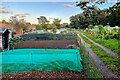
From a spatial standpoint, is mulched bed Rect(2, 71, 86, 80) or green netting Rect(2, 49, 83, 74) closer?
mulched bed Rect(2, 71, 86, 80)

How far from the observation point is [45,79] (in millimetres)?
4754

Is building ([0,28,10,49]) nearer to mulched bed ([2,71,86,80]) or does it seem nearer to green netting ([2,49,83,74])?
green netting ([2,49,83,74])

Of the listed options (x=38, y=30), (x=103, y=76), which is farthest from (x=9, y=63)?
(x=38, y=30)

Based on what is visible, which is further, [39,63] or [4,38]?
[4,38]

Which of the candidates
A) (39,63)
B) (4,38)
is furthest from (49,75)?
(4,38)

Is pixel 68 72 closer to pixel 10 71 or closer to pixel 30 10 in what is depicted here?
pixel 10 71

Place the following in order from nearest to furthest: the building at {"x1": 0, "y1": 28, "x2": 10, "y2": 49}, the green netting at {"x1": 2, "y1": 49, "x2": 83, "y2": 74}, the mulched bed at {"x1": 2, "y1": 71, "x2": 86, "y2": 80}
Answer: the mulched bed at {"x1": 2, "y1": 71, "x2": 86, "y2": 80} → the green netting at {"x1": 2, "y1": 49, "x2": 83, "y2": 74} → the building at {"x1": 0, "y1": 28, "x2": 10, "y2": 49}

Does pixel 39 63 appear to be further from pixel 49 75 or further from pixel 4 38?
pixel 4 38

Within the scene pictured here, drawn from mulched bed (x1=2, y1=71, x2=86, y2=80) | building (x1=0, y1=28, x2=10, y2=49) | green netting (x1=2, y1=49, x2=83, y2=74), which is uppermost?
building (x1=0, y1=28, x2=10, y2=49)

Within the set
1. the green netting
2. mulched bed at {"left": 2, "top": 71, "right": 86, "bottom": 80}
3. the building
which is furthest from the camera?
the building

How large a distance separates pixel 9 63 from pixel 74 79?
2.53m

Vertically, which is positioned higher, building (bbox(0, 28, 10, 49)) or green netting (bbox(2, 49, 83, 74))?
building (bbox(0, 28, 10, 49))

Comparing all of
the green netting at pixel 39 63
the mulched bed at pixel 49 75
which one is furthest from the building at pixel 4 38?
the mulched bed at pixel 49 75

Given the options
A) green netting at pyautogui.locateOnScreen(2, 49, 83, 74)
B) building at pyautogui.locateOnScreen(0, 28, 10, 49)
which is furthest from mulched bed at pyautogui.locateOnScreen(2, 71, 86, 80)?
building at pyautogui.locateOnScreen(0, 28, 10, 49)
